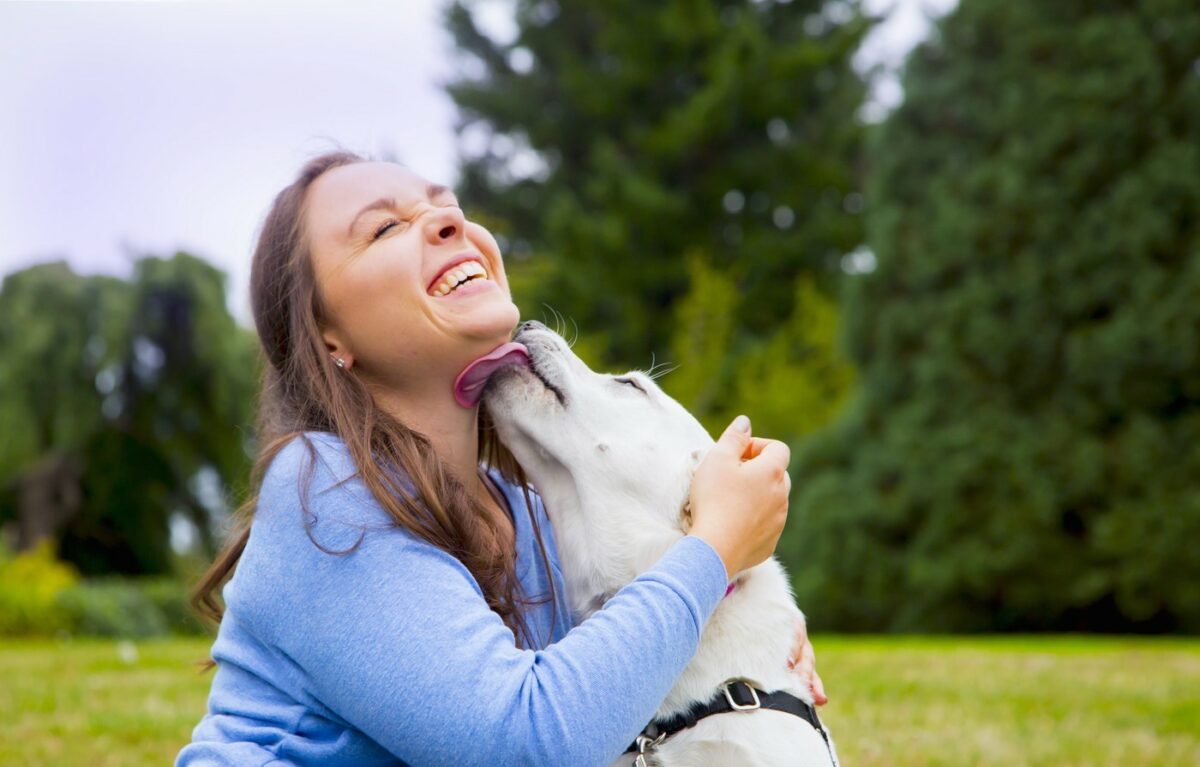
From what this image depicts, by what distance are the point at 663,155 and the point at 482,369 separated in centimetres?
1795

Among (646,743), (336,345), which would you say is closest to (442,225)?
(336,345)

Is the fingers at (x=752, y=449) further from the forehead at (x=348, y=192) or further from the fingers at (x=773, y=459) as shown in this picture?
the forehead at (x=348, y=192)

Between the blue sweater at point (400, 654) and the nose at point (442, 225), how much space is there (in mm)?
524

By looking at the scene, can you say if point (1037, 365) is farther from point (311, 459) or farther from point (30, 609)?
point (311, 459)

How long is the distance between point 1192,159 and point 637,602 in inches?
354

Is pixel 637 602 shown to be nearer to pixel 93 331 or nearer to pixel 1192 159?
pixel 1192 159

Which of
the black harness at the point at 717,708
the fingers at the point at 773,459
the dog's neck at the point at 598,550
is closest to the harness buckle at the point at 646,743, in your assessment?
the black harness at the point at 717,708

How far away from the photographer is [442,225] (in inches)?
95.3

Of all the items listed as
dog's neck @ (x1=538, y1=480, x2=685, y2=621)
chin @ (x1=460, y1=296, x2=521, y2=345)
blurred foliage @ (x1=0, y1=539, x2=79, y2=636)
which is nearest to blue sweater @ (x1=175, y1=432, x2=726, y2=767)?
dog's neck @ (x1=538, y1=480, x2=685, y2=621)

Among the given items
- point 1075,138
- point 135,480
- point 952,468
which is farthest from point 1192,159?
point 135,480

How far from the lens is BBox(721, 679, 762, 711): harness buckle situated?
2.08 meters

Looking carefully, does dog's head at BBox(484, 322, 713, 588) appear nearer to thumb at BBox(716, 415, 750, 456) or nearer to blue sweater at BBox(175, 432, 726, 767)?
thumb at BBox(716, 415, 750, 456)

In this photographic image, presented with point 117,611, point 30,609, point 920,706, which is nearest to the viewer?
point 920,706

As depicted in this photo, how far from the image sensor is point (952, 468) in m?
9.77
